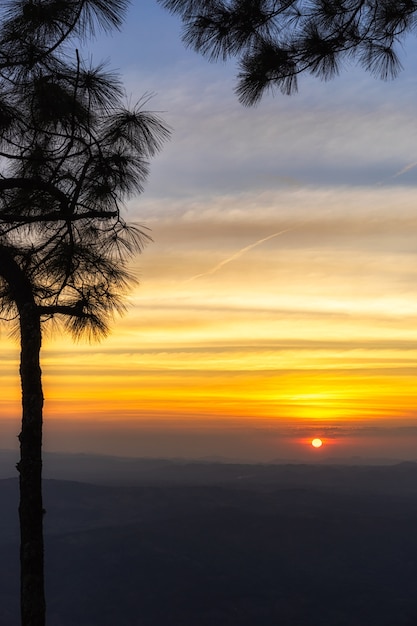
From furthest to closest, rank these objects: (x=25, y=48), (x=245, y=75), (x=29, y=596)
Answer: (x=245, y=75)
(x=25, y=48)
(x=29, y=596)

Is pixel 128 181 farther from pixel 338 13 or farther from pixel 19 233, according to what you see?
pixel 338 13

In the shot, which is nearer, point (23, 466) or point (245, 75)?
point (23, 466)

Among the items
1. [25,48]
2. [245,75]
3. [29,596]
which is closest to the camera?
[29,596]

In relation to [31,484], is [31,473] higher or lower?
higher

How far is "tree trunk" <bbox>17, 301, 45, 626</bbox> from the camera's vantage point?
886 centimetres

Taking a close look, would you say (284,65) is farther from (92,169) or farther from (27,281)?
(27,281)

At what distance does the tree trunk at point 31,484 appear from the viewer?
886 centimetres

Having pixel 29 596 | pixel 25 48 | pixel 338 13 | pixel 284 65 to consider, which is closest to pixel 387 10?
pixel 338 13

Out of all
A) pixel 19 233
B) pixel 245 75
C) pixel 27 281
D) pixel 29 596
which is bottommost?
pixel 29 596

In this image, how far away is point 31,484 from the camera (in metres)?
8.98

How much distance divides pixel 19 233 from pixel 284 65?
4.45m

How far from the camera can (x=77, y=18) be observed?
9227mm

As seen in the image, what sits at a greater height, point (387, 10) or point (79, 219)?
point (387, 10)

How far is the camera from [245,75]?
1039 cm
